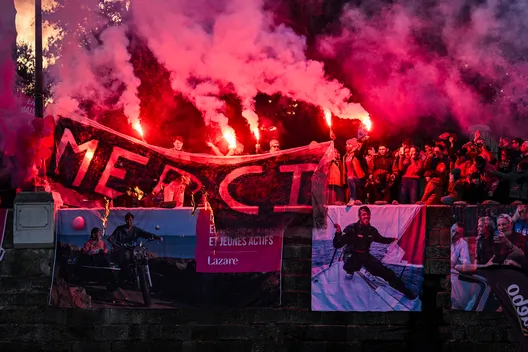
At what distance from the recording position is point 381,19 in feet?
58.0

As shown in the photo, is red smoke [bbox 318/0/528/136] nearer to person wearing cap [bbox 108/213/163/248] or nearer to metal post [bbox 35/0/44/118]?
person wearing cap [bbox 108/213/163/248]

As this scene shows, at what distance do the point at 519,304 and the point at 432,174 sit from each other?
9.27ft

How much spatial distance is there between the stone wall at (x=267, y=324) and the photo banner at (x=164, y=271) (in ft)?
0.76

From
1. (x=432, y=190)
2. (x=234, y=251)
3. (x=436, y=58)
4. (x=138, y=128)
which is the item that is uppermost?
(x=436, y=58)

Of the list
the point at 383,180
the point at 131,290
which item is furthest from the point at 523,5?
the point at 131,290

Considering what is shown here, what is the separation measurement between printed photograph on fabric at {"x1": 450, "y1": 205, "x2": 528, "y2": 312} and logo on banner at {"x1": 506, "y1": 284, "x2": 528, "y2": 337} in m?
0.29

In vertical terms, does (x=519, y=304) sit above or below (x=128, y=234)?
below

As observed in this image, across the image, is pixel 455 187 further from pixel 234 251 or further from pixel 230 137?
pixel 230 137

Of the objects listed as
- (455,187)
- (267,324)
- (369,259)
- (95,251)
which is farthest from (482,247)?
(95,251)

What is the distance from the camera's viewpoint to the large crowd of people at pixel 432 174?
15453 mm

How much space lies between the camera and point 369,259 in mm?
15523

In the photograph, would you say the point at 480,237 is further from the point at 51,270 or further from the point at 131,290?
the point at 51,270

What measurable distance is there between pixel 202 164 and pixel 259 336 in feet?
11.4

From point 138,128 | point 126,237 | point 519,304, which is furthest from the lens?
point 138,128
